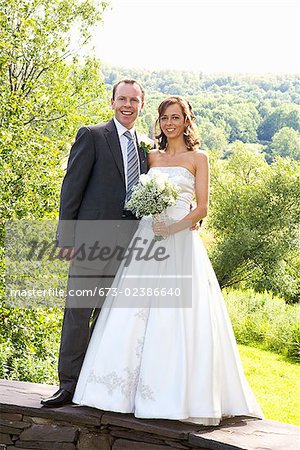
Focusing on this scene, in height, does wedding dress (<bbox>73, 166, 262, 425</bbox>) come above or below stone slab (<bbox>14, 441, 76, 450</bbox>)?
above

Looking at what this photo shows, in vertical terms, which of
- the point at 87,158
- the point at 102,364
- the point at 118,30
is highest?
the point at 118,30

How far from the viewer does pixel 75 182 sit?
327 cm

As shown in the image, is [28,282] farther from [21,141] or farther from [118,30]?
[118,30]

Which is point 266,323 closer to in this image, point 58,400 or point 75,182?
point 58,400

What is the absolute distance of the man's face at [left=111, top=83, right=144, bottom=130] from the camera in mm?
3318

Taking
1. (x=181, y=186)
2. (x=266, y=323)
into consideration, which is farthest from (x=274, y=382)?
(x=181, y=186)

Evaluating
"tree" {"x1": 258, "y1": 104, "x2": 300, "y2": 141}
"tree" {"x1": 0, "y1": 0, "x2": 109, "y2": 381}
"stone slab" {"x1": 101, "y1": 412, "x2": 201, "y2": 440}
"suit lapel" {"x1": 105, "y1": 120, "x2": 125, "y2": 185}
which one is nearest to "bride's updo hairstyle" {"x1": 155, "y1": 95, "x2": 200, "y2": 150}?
"suit lapel" {"x1": 105, "y1": 120, "x2": 125, "y2": 185}

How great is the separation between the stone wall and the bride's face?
1.42 meters

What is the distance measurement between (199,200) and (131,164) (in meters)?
0.40

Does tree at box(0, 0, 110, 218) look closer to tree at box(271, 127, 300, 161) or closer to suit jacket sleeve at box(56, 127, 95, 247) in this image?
suit jacket sleeve at box(56, 127, 95, 247)

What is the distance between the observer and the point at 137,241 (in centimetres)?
334

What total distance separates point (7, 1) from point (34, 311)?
3.37 metres

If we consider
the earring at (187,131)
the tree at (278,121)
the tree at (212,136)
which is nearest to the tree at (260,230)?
the tree at (212,136)

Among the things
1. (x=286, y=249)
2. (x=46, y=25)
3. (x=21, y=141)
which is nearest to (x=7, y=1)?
(x=46, y=25)
